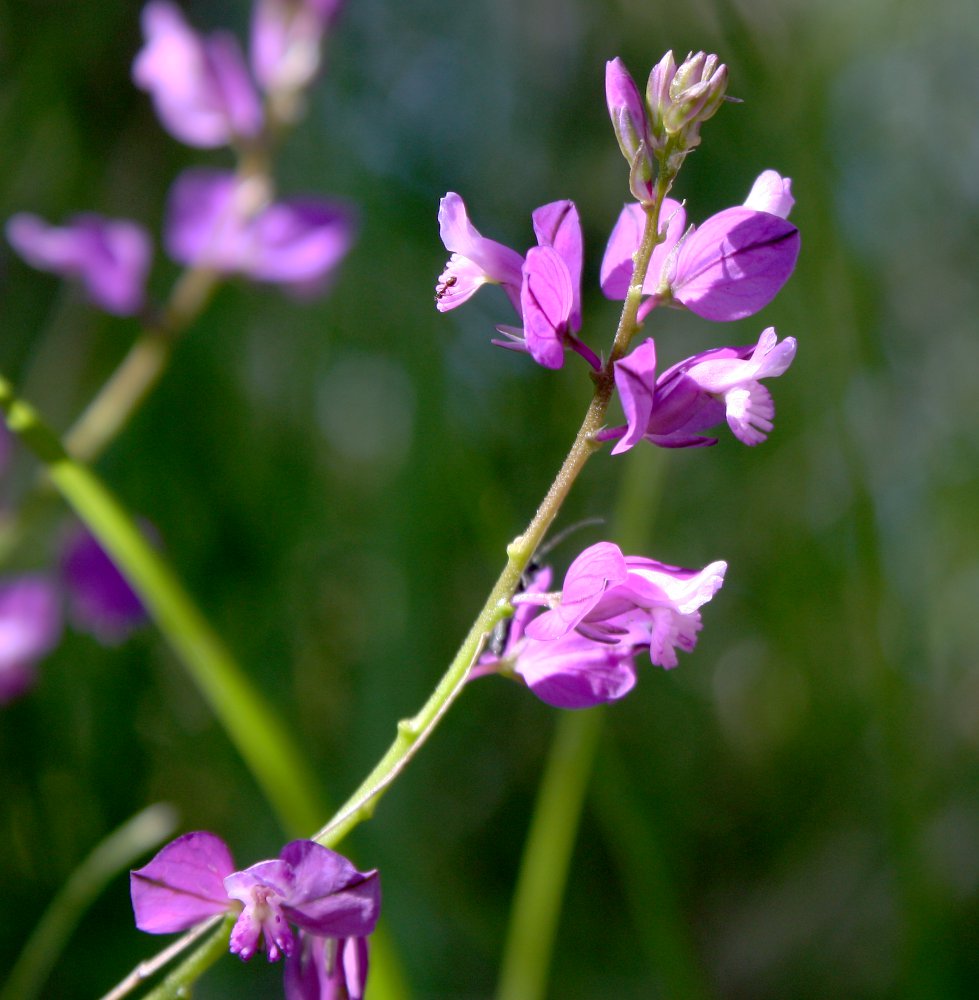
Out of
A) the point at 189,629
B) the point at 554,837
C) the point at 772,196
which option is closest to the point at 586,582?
the point at 772,196

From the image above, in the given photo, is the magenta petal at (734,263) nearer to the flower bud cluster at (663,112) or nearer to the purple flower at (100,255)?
the flower bud cluster at (663,112)

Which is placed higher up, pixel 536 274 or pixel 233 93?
pixel 233 93

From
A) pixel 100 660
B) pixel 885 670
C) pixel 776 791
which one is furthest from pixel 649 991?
pixel 100 660

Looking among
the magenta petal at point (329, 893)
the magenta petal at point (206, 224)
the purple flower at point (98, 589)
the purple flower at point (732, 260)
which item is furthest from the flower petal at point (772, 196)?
the purple flower at point (98, 589)

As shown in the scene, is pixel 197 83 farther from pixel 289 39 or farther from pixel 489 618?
pixel 489 618

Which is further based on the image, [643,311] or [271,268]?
[271,268]

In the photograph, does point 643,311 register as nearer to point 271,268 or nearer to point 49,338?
point 271,268

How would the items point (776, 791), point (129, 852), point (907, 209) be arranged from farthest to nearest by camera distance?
point (907, 209), point (776, 791), point (129, 852)
